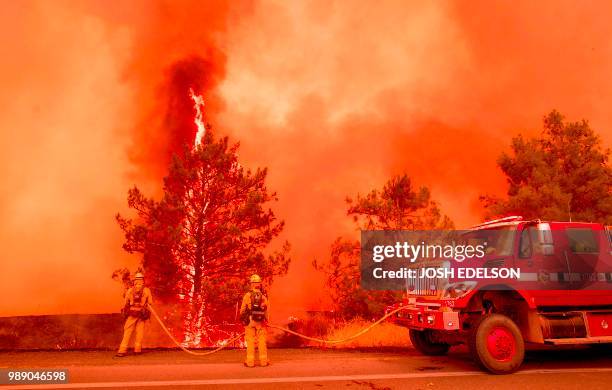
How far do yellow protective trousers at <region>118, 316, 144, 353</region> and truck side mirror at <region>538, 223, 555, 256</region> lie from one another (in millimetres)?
7767

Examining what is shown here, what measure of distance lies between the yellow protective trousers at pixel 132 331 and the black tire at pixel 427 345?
563 cm

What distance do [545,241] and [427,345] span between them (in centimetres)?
332

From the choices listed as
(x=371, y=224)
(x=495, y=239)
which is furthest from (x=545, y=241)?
(x=371, y=224)

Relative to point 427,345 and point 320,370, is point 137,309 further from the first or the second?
point 427,345

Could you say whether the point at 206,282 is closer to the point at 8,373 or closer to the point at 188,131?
the point at 8,373

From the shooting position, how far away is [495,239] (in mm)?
9398

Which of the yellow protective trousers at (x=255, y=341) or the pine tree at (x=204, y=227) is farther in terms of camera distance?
the pine tree at (x=204, y=227)

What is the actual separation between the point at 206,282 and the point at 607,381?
534 inches

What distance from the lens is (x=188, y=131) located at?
Answer: 38562mm

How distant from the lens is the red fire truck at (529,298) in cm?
829

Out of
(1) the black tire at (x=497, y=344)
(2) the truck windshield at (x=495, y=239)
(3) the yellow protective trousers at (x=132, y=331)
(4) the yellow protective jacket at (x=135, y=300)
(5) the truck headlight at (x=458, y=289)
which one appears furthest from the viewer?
(4) the yellow protective jacket at (x=135, y=300)

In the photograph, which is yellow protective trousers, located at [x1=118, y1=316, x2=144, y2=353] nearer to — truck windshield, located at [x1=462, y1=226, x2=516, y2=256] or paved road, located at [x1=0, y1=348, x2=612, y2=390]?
paved road, located at [x1=0, y1=348, x2=612, y2=390]

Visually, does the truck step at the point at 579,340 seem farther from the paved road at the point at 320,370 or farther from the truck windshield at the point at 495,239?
the truck windshield at the point at 495,239

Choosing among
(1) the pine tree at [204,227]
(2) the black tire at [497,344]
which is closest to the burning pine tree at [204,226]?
(1) the pine tree at [204,227]
